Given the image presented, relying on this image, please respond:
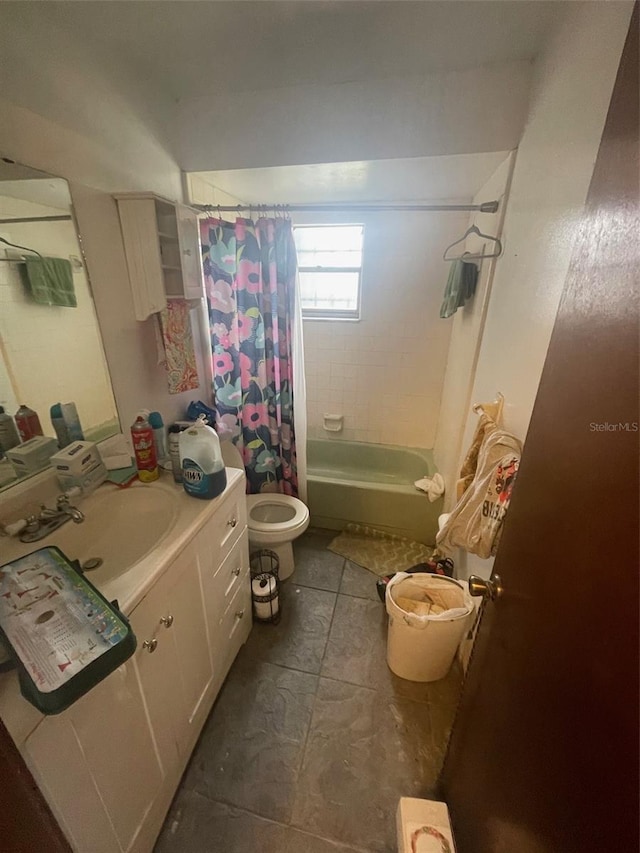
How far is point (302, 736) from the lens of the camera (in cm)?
129

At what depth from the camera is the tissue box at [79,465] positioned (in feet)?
3.59

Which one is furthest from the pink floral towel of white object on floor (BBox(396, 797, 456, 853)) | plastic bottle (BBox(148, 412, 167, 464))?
white object on floor (BBox(396, 797, 456, 853))

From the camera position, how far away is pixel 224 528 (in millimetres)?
1276

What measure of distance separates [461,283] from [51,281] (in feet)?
5.83

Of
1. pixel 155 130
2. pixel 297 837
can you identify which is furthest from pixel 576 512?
pixel 155 130

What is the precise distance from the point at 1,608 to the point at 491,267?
6.59ft

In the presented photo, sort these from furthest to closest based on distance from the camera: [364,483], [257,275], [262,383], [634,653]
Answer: [364,483] < [262,383] < [257,275] < [634,653]

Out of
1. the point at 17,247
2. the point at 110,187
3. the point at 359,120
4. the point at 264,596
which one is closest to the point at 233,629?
the point at 264,596

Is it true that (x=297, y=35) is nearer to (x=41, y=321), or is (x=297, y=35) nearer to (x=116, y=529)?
(x=41, y=321)

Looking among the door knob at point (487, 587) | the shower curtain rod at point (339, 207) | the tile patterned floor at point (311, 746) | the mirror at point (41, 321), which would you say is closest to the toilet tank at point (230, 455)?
the mirror at point (41, 321)

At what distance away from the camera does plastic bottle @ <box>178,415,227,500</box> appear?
1.17 meters

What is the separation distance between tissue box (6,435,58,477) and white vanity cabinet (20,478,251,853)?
1.79 feet

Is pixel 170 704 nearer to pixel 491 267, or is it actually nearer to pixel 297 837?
pixel 297 837

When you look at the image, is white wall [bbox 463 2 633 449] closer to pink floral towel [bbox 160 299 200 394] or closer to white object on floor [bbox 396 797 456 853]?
white object on floor [bbox 396 797 456 853]
